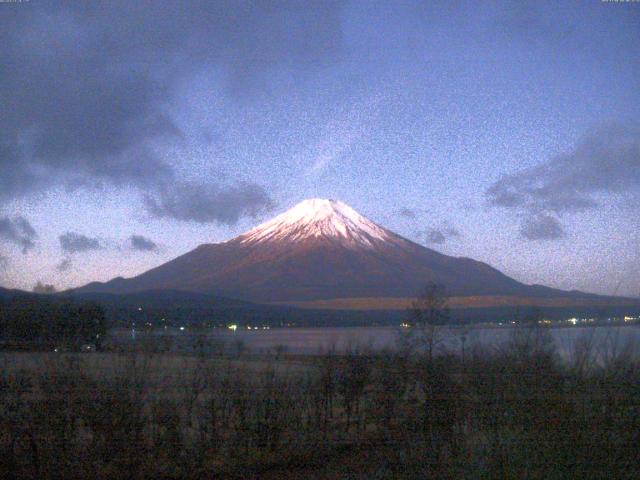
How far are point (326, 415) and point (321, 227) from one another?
49.4 m

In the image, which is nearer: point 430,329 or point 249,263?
point 430,329

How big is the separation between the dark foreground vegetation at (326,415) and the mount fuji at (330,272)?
13.0 metres

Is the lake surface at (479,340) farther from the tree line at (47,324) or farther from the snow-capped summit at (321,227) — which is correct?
the snow-capped summit at (321,227)

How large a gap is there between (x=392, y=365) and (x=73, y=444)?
5.67 m

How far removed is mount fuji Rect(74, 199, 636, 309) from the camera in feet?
109

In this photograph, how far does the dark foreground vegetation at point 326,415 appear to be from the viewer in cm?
697

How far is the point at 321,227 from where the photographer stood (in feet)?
201

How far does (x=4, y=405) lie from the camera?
9312 mm

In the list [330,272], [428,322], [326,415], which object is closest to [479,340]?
[428,322]

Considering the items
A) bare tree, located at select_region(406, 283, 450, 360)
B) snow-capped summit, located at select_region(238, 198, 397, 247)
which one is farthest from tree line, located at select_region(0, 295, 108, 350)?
snow-capped summit, located at select_region(238, 198, 397, 247)

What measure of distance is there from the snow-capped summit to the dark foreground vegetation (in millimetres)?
40330

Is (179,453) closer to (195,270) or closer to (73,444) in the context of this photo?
(73,444)

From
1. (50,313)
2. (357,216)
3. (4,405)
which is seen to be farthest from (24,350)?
(357,216)

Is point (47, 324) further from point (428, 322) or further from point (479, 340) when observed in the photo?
point (479, 340)
